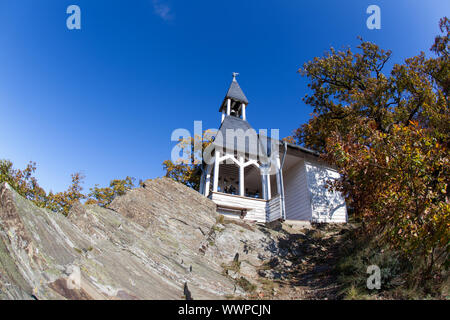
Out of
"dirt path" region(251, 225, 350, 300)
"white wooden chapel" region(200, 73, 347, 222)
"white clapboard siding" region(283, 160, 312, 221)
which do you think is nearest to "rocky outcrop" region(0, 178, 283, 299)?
"dirt path" region(251, 225, 350, 300)

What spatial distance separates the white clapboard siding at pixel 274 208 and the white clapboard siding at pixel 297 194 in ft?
9.03

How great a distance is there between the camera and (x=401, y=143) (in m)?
6.34

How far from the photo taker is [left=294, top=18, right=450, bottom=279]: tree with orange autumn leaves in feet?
17.9

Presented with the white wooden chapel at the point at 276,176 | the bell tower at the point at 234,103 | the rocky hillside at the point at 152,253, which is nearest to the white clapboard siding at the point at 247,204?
the white wooden chapel at the point at 276,176

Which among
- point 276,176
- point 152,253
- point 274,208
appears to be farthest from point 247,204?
point 152,253

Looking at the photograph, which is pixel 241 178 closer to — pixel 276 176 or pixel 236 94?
pixel 276 176

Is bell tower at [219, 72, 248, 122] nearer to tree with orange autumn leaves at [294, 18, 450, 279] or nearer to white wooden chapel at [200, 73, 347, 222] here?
white wooden chapel at [200, 73, 347, 222]

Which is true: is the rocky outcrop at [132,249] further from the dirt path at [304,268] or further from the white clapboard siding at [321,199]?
the white clapboard siding at [321,199]

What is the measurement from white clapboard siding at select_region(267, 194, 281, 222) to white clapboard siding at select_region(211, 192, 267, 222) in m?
0.31

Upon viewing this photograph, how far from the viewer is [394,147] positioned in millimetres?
6305

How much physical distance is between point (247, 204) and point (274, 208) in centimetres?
148
